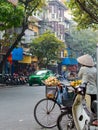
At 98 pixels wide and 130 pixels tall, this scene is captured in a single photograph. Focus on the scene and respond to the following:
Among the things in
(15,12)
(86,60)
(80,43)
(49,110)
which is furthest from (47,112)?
(80,43)

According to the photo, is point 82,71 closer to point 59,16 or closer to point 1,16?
point 1,16

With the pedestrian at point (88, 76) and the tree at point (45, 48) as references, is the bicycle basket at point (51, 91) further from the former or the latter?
the tree at point (45, 48)

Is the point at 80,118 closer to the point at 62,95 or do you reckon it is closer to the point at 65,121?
the point at 65,121

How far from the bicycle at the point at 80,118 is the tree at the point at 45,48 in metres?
43.3

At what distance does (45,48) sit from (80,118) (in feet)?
147

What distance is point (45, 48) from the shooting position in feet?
176

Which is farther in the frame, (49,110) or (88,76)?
(49,110)

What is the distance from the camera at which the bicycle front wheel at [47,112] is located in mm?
10586

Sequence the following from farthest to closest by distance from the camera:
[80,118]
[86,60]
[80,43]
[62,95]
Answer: [80,43]
[62,95]
[86,60]
[80,118]

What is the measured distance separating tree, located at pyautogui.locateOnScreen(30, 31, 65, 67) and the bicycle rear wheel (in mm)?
43252

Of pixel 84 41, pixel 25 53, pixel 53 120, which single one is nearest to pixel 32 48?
pixel 25 53

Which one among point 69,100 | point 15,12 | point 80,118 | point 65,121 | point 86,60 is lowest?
point 65,121

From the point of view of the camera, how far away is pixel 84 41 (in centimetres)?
8119

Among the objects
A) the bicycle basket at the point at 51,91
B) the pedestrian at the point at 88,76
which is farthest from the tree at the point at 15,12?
the pedestrian at the point at 88,76
